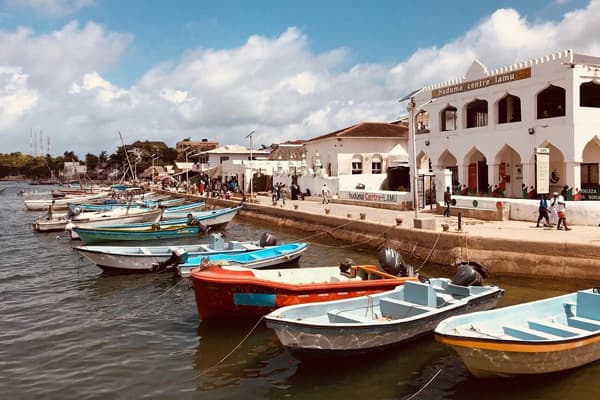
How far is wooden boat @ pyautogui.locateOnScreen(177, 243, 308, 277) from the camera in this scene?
50.9ft

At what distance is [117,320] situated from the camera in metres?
13.0

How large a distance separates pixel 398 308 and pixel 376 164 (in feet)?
107

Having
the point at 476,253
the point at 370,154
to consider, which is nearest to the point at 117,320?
the point at 476,253

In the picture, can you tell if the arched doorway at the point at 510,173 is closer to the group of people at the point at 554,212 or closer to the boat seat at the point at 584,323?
the group of people at the point at 554,212

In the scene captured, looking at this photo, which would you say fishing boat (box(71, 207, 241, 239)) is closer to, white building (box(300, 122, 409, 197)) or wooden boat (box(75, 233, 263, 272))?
wooden boat (box(75, 233, 263, 272))

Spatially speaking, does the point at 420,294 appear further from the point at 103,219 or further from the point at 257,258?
the point at 103,219

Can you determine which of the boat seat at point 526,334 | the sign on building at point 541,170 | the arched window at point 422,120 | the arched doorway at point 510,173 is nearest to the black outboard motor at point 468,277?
the boat seat at point 526,334

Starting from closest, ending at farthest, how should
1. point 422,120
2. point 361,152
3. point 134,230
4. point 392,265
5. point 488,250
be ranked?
point 392,265 → point 488,250 → point 134,230 → point 422,120 → point 361,152

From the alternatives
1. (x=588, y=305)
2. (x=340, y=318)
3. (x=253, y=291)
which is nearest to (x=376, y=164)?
(x=253, y=291)

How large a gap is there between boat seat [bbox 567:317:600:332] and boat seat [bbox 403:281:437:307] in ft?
8.32

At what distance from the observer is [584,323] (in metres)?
9.34

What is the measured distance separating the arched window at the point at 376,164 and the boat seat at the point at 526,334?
33700mm

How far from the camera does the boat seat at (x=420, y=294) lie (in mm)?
10695

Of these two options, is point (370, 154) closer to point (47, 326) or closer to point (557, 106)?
point (557, 106)
